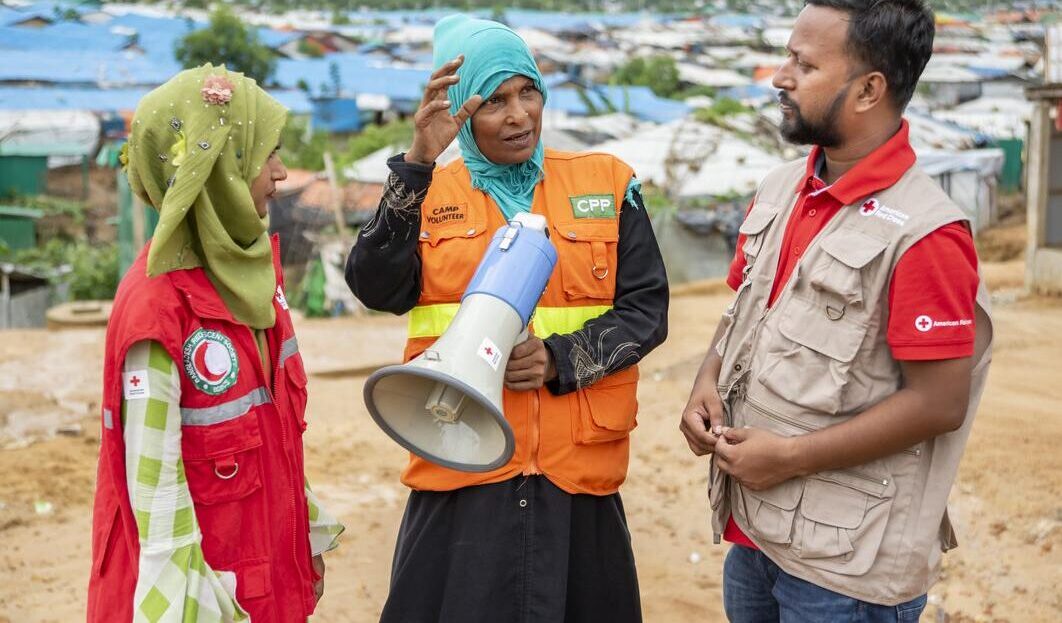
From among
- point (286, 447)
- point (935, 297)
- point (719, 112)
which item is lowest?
point (719, 112)

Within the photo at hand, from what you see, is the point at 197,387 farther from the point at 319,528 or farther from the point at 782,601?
the point at 782,601

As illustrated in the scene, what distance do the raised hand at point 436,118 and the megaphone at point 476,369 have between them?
0.22 meters

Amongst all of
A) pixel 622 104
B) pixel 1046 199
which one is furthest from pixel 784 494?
pixel 622 104

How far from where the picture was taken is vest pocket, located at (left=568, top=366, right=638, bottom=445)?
2.32 metres

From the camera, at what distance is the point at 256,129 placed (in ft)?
7.00

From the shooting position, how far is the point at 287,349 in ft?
7.60

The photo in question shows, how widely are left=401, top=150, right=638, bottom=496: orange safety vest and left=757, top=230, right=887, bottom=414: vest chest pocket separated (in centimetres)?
43

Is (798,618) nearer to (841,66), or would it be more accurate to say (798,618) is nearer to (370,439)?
(841,66)

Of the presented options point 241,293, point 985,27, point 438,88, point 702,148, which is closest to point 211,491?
point 241,293

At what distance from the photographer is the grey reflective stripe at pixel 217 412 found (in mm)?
2072

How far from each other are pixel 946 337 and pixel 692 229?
1331 centimetres

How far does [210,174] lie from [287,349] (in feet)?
1.48

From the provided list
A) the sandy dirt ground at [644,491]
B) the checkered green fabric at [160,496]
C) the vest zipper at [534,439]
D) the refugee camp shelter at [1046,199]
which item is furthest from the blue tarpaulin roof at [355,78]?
→ the checkered green fabric at [160,496]

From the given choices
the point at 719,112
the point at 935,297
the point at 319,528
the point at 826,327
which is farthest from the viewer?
the point at 719,112
